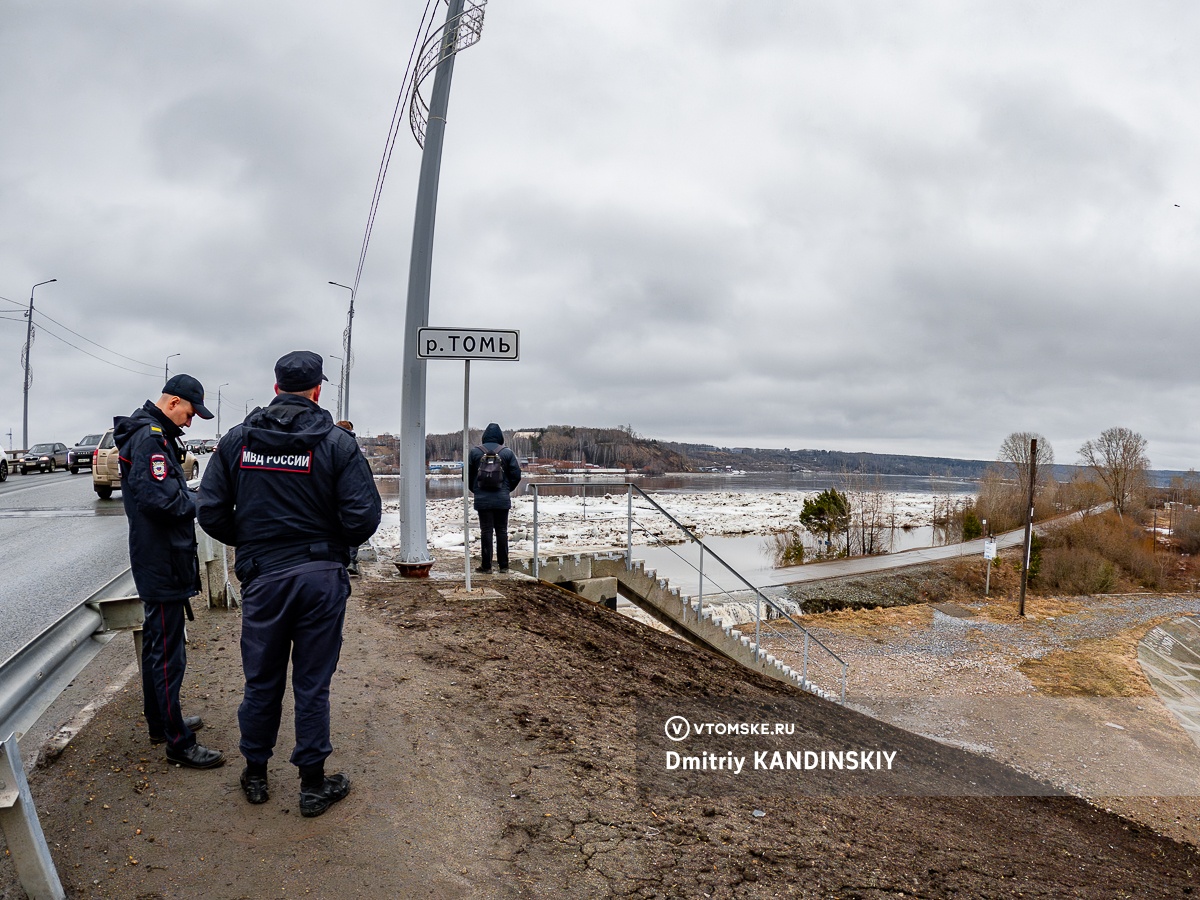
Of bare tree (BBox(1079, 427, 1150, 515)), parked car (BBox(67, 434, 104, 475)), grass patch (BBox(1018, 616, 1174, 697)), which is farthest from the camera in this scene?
bare tree (BBox(1079, 427, 1150, 515))

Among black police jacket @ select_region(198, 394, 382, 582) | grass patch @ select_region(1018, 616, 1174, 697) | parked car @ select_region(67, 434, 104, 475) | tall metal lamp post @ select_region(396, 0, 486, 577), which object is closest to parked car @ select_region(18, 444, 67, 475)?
parked car @ select_region(67, 434, 104, 475)

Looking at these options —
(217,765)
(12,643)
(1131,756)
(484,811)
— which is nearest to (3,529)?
(12,643)

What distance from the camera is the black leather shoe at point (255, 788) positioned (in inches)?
143

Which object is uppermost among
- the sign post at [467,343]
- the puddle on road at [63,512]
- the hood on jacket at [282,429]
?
the sign post at [467,343]

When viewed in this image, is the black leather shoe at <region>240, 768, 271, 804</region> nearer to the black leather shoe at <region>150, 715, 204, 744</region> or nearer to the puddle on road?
the black leather shoe at <region>150, 715, 204, 744</region>

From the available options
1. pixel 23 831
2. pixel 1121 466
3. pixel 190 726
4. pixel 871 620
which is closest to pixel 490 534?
pixel 190 726

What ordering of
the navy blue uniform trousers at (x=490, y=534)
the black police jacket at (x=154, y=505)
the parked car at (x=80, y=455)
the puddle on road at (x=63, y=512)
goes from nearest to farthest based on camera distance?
1. the black police jacket at (x=154, y=505)
2. the navy blue uniform trousers at (x=490, y=534)
3. the puddle on road at (x=63, y=512)
4. the parked car at (x=80, y=455)

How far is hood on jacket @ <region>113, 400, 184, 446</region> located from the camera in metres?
3.86

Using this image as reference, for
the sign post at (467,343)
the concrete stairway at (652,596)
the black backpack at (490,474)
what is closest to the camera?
the sign post at (467,343)

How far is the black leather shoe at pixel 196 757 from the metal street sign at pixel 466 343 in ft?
15.7

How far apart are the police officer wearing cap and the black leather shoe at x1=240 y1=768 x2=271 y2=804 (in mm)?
439

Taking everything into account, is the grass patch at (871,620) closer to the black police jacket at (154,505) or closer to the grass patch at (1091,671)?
the grass patch at (1091,671)

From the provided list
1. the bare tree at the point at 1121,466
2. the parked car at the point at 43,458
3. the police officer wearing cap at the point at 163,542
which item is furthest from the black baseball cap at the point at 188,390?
the bare tree at the point at 1121,466

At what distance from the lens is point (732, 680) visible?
332 inches
